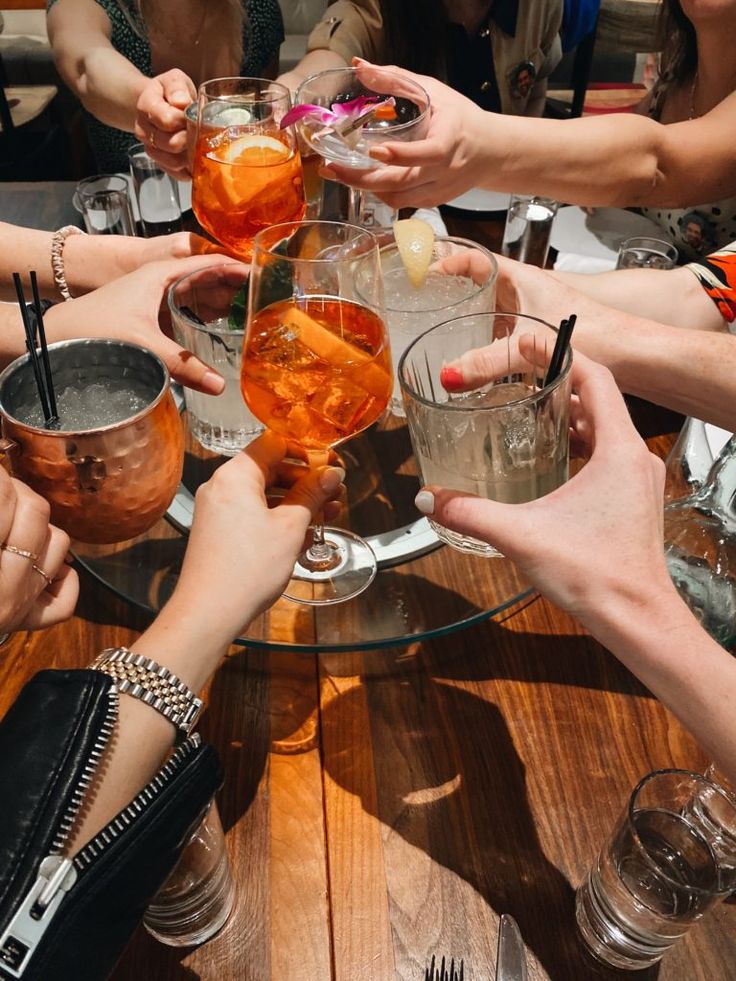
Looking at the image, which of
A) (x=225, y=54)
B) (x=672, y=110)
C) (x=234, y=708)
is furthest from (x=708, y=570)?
(x=225, y=54)

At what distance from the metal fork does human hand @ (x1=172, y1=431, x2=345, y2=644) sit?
0.41 m

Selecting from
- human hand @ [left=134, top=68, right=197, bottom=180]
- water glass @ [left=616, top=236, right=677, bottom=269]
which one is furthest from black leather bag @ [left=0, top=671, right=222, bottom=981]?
water glass @ [left=616, top=236, right=677, bottom=269]

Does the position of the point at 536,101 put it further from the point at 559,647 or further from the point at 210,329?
the point at 559,647

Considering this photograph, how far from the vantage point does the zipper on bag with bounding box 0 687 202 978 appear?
0.61 meters

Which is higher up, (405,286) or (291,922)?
(405,286)

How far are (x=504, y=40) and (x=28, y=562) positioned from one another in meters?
2.73

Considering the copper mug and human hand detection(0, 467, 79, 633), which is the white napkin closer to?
the copper mug

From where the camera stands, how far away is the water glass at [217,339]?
1.17 m

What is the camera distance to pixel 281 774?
3.10 feet

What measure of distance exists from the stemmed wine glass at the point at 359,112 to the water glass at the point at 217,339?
0.29m

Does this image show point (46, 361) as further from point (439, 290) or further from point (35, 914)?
point (439, 290)

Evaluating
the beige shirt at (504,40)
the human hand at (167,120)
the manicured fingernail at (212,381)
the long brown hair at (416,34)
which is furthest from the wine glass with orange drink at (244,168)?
the long brown hair at (416,34)

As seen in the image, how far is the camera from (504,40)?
2.71m

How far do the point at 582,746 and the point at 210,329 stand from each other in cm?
81
